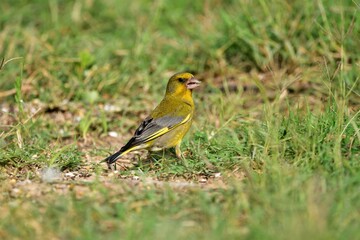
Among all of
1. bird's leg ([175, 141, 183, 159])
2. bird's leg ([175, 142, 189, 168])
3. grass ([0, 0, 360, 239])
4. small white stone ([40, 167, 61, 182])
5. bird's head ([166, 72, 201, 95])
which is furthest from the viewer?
bird's head ([166, 72, 201, 95])

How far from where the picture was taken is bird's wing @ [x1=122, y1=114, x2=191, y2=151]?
604 centimetres

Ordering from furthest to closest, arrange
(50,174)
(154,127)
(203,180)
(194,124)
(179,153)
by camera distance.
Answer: (194,124) < (154,127) < (179,153) < (50,174) < (203,180)

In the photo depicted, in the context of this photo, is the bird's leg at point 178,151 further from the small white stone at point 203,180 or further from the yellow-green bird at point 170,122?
the small white stone at point 203,180

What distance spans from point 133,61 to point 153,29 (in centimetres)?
76

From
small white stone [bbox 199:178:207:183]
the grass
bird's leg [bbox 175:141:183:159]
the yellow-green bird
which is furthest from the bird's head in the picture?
small white stone [bbox 199:178:207:183]

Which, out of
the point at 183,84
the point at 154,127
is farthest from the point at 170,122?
the point at 183,84

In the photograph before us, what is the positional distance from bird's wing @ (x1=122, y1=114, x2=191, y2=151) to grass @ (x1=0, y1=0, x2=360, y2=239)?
19cm

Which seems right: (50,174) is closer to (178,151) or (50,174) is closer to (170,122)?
(178,151)

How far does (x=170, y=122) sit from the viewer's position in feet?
20.7

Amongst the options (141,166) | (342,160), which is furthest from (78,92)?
(342,160)

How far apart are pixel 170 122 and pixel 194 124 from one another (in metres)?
0.57

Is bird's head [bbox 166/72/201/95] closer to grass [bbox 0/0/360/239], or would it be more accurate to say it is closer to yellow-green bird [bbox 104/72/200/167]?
yellow-green bird [bbox 104/72/200/167]

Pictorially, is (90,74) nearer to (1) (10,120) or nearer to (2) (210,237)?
(1) (10,120)

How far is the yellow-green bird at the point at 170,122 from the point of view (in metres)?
6.09
